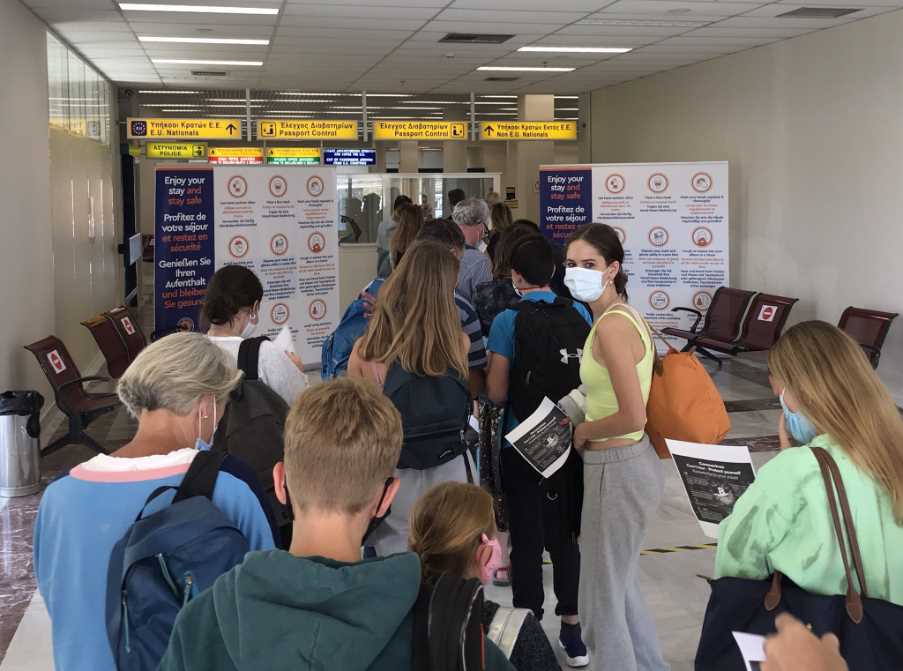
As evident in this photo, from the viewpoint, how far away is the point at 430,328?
3191 millimetres

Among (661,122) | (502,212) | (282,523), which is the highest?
(661,122)

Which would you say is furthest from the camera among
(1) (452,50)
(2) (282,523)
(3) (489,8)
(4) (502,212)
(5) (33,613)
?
(1) (452,50)

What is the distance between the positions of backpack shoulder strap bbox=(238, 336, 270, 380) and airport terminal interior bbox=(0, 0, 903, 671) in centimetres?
270

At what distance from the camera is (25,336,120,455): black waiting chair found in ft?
22.5

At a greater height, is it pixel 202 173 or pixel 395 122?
pixel 395 122

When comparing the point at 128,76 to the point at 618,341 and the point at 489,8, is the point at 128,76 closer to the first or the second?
the point at 489,8

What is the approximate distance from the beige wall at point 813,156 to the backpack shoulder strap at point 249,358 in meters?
7.00

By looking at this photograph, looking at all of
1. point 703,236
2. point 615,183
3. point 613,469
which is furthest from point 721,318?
point 613,469

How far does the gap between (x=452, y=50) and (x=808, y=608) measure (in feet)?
32.1

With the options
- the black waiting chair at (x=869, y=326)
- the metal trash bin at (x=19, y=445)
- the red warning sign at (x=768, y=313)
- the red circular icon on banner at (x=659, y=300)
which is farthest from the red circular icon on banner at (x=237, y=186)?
the black waiting chair at (x=869, y=326)

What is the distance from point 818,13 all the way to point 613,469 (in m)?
6.83

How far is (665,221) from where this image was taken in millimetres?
10508

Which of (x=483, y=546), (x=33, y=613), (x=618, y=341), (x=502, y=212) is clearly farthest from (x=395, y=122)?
(x=483, y=546)

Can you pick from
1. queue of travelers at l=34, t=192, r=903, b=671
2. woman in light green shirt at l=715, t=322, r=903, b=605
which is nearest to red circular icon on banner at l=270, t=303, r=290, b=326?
queue of travelers at l=34, t=192, r=903, b=671
